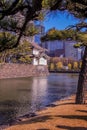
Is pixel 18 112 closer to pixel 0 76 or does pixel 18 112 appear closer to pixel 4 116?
pixel 4 116

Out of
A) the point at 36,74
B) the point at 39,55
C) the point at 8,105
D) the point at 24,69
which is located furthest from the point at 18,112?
the point at 39,55

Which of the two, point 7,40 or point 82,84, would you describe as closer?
point 7,40

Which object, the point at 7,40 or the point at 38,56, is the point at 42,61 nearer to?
the point at 38,56

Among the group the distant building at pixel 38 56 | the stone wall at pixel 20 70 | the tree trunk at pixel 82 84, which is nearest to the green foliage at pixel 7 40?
the tree trunk at pixel 82 84

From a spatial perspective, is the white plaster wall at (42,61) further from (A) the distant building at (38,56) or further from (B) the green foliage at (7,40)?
(B) the green foliage at (7,40)

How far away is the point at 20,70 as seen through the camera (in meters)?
62.4

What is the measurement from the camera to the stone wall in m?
54.8

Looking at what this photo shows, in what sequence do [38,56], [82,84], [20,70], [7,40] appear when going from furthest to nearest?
[38,56] < [20,70] < [82,84] < [7,40]

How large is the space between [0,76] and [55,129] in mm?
43195

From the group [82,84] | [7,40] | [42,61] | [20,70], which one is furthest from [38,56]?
[7,40]

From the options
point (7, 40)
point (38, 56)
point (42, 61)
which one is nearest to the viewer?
point (7, 40)

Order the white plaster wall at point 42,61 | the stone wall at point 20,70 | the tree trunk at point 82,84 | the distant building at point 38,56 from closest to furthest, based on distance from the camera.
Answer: the tree trunk at point 82,84
the stone wall at point 20,70
the distant building at point 38,56
the white plaster wall at point 42,61

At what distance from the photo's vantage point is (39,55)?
2977 inches

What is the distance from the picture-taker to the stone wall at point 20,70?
180 feet
